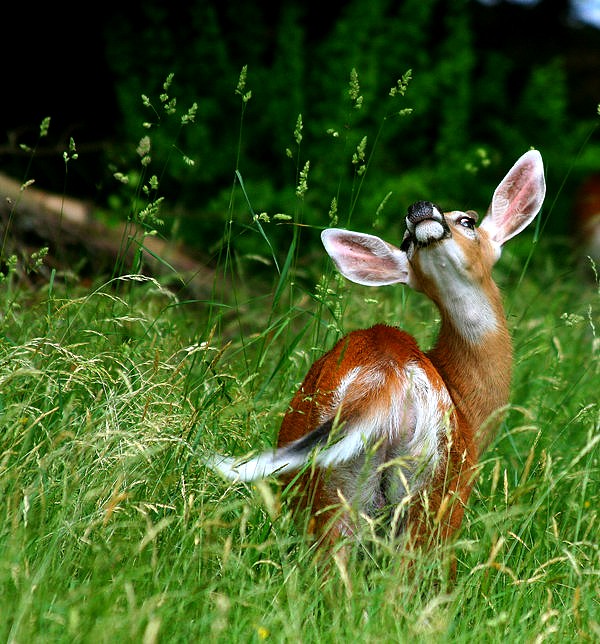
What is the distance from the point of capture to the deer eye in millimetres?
3619

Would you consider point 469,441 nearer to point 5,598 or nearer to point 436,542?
point 436,542

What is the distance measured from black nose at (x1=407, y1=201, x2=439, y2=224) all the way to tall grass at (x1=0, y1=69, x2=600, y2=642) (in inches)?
17.1

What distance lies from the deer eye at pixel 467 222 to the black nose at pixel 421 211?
30 cm

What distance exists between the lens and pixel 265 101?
765cm

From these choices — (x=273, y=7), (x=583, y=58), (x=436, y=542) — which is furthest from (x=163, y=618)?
(x=583, y=58)

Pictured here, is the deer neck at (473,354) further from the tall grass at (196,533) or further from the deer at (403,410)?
the tall grass at (196,533)

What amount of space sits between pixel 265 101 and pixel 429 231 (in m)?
4.53

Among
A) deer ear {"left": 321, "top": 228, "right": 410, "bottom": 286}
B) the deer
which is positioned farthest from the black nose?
deer ear {"left": 321, "top": 228, "right": 410, "bottom": 286}

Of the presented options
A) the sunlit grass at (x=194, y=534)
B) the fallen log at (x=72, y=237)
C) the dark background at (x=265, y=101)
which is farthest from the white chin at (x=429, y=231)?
the dark background at (x=265, y=101)

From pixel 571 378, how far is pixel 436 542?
2.00 meters

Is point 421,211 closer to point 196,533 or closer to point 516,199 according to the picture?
point 516,199

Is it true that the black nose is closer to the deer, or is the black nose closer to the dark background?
the deer

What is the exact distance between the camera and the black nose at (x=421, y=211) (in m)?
3.32

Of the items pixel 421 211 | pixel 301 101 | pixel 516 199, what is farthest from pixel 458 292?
pixel 301 101
